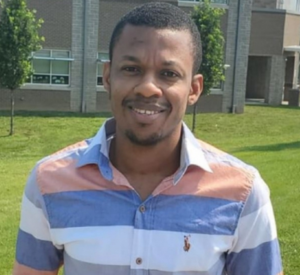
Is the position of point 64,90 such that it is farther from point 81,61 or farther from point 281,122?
point 281,122

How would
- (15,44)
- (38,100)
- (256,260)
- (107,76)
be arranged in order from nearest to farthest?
(256,260)
(107,76)
(15,44)
(38,100)

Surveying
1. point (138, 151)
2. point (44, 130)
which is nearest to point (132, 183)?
point (138, 151)

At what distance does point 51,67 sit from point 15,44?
514 cm

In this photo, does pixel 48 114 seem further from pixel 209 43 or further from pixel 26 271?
pixel 26 271

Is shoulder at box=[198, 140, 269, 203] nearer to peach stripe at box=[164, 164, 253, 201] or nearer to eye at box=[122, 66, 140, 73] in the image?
peach stripe at box=[164, 164, 253, 201]

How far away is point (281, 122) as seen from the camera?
26078 millimetres

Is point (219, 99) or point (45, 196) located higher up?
point (45, 196)

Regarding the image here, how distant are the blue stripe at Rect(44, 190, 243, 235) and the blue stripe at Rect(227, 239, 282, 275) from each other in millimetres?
109

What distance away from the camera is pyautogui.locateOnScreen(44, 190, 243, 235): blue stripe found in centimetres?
207

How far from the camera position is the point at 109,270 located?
6.72 ft

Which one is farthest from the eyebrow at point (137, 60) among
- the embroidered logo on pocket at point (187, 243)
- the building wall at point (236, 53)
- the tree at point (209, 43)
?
the building wall at point (236, 53)

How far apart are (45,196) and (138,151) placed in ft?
1.22

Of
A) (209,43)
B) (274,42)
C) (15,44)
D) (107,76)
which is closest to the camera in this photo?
(107,76)

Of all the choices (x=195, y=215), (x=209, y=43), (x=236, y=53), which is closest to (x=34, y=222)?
(x=195, y=215)
